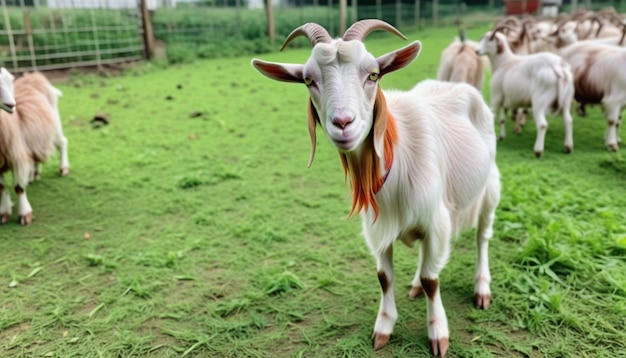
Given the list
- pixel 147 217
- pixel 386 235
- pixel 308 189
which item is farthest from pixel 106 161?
pixel 386 235

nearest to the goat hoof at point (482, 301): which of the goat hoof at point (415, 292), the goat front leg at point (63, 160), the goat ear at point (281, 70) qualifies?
the goat hoof at point (415, 292)

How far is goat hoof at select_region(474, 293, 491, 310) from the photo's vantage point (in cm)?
278

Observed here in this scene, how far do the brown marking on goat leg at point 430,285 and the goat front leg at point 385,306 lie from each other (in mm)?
201

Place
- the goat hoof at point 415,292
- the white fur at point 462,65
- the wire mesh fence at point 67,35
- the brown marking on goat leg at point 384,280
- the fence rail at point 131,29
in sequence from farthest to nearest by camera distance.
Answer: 1. the fence rail at point 131,29
2. the wire mesh fence at point 67,35
3. the white fur at point 462,65
4. the goat hoof at point 415,292
5. the brown marking on goat leg at point 384,280

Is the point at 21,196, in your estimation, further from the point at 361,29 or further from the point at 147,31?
the point at 147,31

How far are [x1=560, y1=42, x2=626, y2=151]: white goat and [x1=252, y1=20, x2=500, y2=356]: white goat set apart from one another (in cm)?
346

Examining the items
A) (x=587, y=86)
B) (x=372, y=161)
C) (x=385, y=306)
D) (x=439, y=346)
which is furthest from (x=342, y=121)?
(x=587, y=86)

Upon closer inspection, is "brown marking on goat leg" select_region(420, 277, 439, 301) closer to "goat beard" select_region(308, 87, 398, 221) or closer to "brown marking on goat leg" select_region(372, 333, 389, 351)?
"brown marking on goat leg" select_region(372, 333, 389, 351)

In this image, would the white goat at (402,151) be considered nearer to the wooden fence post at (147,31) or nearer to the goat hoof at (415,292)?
the goat hoof at (415,292)

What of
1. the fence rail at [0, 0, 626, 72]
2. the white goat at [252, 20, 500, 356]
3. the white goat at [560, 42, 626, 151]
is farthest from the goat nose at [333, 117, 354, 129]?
the fence rail at [0, 0, 626, 72]

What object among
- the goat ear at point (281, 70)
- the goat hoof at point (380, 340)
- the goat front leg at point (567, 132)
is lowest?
the goat hoof at point (380, 340)

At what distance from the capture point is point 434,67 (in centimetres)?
1098

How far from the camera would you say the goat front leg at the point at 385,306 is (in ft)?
8.23

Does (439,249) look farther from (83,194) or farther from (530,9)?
(530,9)
